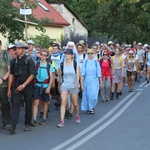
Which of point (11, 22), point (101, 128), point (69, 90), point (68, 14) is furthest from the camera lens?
point (68, 14)

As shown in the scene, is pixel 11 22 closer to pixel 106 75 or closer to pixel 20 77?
pixel 106 75

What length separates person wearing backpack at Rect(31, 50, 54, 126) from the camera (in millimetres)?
11711

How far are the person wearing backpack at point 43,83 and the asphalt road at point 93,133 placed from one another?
1.51 ft

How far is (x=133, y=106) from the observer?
15.1m

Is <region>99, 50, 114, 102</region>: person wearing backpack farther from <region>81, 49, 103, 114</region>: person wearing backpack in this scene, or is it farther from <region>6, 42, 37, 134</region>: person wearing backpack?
<region>6, 42, 37, 134</region>: person wearing backpack

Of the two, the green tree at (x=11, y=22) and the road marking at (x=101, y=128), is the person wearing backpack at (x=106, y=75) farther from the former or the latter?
the green tree at (x=11, y=22)

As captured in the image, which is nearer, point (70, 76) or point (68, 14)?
point (70, 76)

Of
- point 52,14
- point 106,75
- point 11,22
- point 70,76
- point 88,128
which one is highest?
point 52,14

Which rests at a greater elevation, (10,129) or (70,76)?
(70,76)

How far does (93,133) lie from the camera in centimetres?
1055

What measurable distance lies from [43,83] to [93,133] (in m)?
2.02

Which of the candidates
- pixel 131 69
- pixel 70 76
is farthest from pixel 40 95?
pixel 131 69

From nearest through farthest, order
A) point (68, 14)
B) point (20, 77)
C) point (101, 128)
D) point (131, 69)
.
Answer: point (20, 77), point (101, 128), point (131, 69), point (68, 14)

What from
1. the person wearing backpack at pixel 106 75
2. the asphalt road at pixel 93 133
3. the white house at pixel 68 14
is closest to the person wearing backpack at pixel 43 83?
the asphalt road at pixel 93 133
